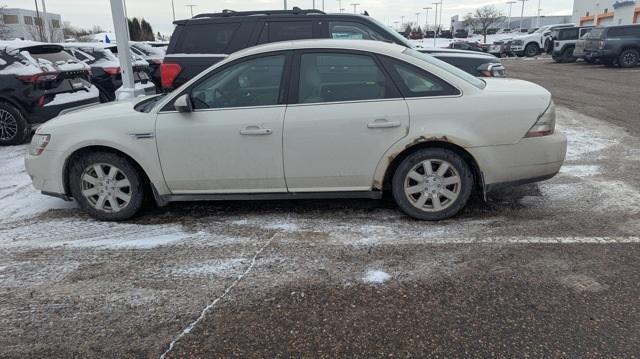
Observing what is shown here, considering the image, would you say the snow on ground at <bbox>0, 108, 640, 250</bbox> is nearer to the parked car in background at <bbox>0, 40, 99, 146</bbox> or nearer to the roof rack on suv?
the parked car in background at <bbox>0, 40, 99, 146</bbox>

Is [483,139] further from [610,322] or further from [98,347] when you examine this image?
[98,347]

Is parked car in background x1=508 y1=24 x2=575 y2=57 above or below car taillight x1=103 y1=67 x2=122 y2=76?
below

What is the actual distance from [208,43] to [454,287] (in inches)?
206

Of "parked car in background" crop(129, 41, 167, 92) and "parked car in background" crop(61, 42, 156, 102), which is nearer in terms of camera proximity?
"parked car in background" crop(61, 42, 156, 102)

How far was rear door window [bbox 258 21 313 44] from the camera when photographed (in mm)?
7121

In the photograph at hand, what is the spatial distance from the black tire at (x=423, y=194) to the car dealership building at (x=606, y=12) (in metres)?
41.9

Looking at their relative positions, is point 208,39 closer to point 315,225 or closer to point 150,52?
point 315,225

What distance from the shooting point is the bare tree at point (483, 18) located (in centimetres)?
7446

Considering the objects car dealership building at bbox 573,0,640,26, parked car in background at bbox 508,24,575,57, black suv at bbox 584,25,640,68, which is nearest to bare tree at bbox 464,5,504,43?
car dealership building at bbox 573,0,640,26

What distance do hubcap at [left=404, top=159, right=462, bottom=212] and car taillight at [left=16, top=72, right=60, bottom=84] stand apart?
6.96 meters

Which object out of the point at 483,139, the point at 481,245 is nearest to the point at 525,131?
the point at 483,139

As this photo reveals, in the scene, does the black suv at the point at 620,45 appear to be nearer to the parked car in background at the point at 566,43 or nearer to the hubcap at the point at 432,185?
the parked car in background at the point at 566,43

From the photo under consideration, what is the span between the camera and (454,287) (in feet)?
11.2

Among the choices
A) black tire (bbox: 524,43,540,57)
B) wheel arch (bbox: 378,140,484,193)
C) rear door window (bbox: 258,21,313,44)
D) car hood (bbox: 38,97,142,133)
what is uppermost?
rear door window (bbox: 258,21,313,44)
